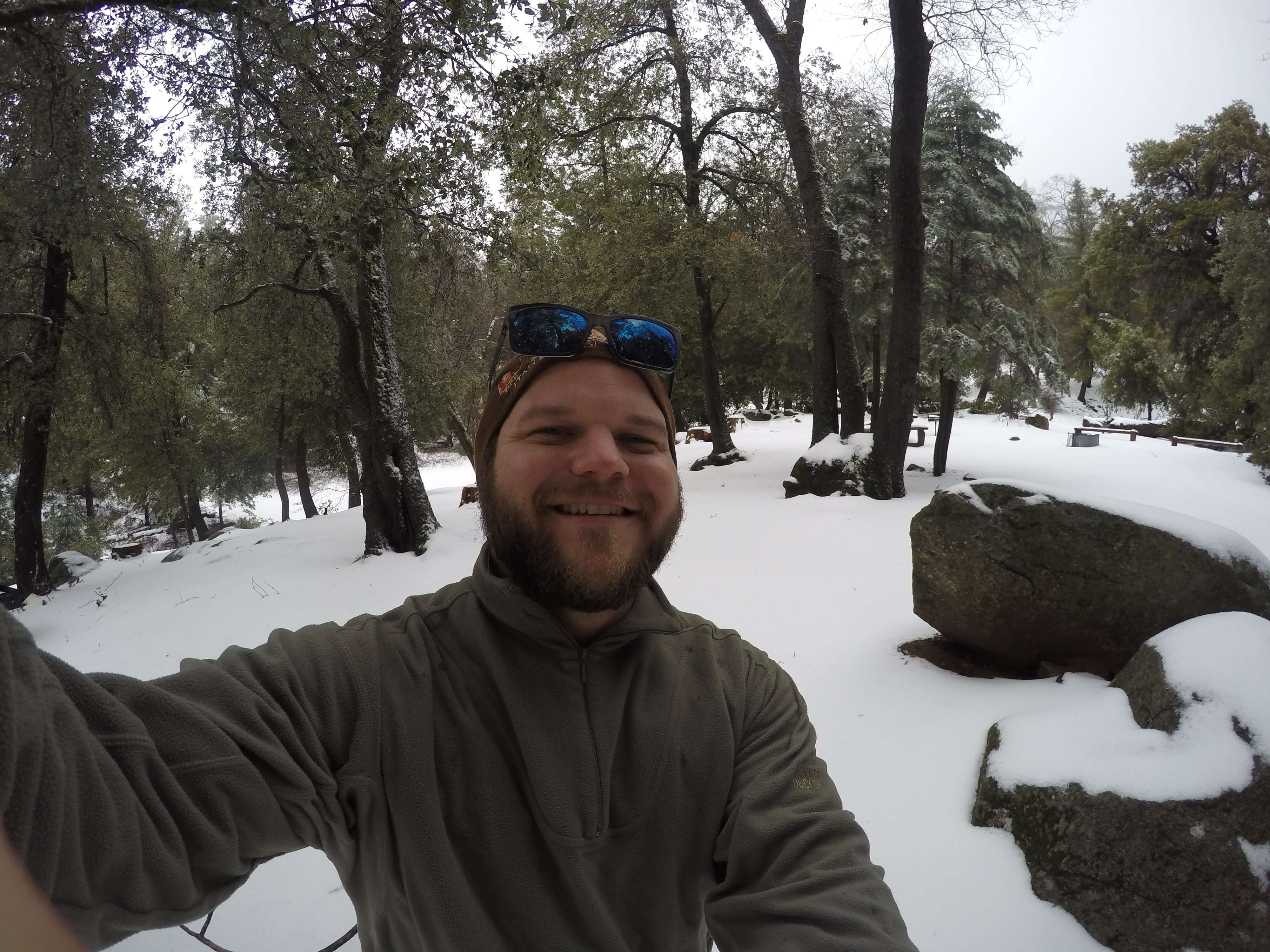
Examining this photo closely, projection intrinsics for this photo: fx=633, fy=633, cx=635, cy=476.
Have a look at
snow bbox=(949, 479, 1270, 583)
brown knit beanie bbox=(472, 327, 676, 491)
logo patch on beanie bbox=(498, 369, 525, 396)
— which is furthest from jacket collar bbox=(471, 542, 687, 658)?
snow bbox=(949, 479, 1270, 583)

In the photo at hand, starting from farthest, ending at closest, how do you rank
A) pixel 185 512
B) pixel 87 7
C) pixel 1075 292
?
1. pixel 1075 292
2. pixel 185 512
3. pixel 87 7

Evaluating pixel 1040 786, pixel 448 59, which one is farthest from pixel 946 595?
pixel 448 59

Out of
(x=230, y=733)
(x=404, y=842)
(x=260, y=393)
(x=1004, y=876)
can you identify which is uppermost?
(x=260, y=393)

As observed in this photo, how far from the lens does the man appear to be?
1.01 m

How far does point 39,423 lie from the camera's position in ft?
35.1

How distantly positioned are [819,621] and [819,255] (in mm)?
8251

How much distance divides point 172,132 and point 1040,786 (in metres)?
9.26

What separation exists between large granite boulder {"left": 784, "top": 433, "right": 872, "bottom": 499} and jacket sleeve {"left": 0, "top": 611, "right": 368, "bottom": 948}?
336 inches

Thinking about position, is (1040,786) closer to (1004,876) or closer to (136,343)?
(1004,876)

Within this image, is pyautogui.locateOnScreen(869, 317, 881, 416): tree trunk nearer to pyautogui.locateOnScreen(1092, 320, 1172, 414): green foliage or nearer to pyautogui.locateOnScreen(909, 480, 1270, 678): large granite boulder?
pyautogui.locateOnScreen(909, 480, 1270, 678): large granite boulder

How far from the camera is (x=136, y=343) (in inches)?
472

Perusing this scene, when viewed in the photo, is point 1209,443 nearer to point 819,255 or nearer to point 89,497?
point 819,255

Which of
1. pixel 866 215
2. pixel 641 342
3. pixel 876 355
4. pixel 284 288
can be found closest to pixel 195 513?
pixel 284 288

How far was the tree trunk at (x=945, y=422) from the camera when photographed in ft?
47.3
